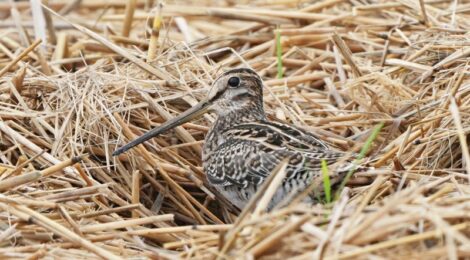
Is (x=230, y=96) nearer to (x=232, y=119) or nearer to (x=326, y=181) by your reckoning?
(x=232, y=119)

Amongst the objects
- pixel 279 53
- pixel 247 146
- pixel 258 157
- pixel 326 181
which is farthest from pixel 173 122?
pixel 326 181

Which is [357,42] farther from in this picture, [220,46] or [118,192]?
[118,192]

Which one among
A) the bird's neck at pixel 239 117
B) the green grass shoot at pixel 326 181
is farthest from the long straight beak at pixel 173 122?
the green grass shoot at pixel 326 181

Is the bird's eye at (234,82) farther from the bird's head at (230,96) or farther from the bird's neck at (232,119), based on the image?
the bird's neck at (232,119)

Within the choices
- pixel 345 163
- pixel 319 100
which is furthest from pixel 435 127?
pixel 319 100

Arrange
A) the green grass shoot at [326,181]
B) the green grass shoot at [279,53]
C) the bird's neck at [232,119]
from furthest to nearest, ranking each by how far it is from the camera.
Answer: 1. the green grass shoot at [279,53]
2. the bird's neck at [232,119]
3. the green grass shoot at [326,181]

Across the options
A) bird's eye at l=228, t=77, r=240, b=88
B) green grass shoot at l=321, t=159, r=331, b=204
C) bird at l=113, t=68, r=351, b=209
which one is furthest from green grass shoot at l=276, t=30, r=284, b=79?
green grass shoot at l=321, t=159, r=331, b=204
